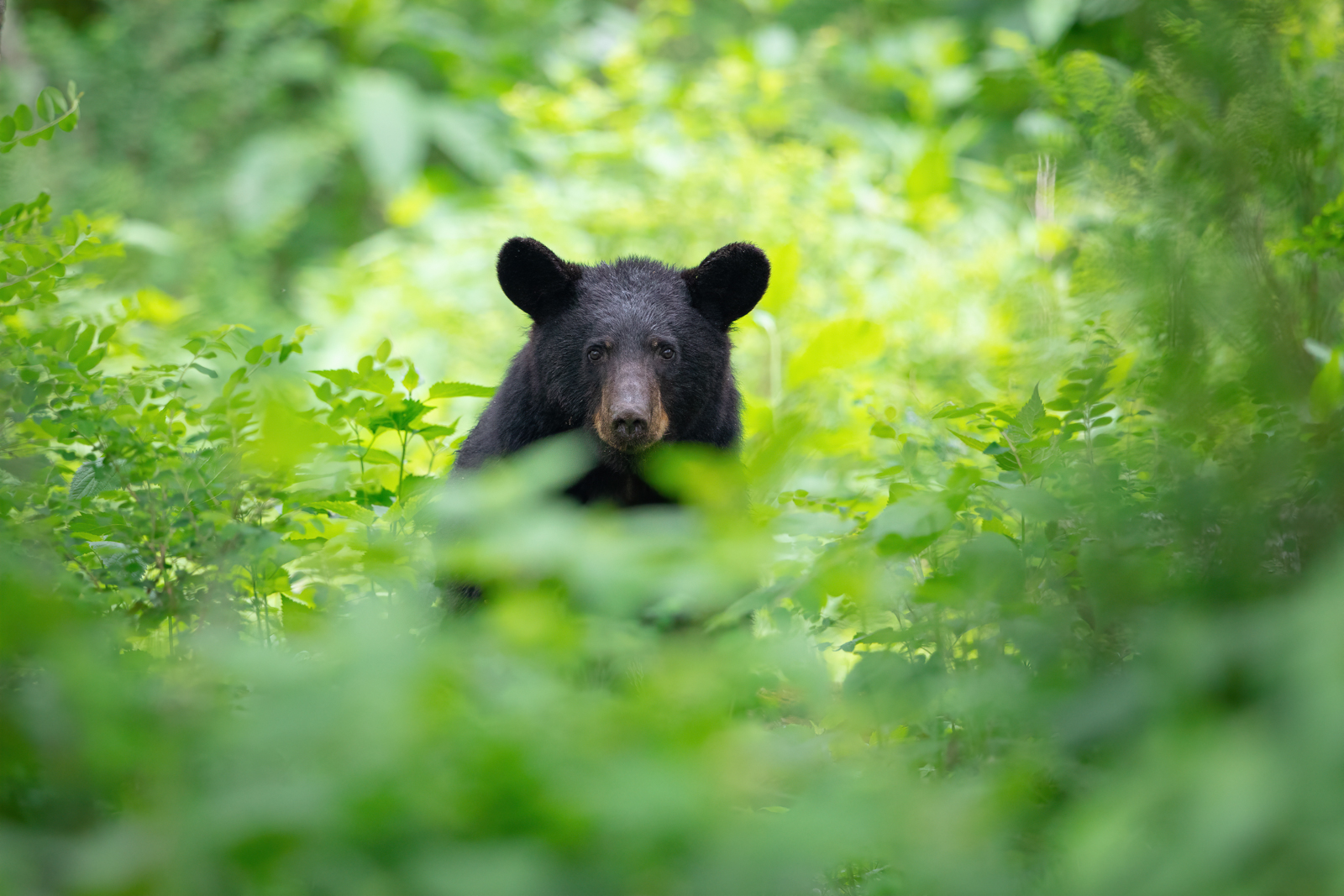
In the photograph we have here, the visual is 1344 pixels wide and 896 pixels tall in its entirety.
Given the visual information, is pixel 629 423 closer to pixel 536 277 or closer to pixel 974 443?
pixel 536 277

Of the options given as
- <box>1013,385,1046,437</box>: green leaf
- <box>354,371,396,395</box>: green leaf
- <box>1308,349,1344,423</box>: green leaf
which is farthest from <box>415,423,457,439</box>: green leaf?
<box>1308,349,1344,423</box>: green leaf

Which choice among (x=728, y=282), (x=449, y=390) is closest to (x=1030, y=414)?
(x=449, y=390)

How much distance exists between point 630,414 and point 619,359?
0.39 meters

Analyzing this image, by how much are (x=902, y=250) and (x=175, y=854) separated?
686 cm

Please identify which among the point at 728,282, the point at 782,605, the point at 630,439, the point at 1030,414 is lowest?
the point at 782,605

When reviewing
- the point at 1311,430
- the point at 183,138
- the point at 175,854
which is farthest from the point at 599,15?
the point at 175,854

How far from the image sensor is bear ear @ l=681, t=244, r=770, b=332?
3.71 m

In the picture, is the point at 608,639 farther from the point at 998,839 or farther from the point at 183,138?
the point at 183,138

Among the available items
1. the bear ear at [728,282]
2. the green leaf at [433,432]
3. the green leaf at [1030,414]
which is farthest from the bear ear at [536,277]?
the green leaf at [1030,414]

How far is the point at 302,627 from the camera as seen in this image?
4.14 ft

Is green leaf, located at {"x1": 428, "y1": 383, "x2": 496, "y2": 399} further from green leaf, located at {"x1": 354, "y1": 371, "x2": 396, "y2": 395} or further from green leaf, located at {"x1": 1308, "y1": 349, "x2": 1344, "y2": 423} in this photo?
green leaf, located at {"x1": 1308, "y1": 349, "x2": 1344, "y2": 423}

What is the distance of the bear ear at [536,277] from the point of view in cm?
365

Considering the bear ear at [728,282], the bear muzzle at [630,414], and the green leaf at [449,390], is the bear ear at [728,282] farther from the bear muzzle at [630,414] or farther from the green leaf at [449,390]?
the green leaf at [449,390]

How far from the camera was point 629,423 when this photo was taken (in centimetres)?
324
